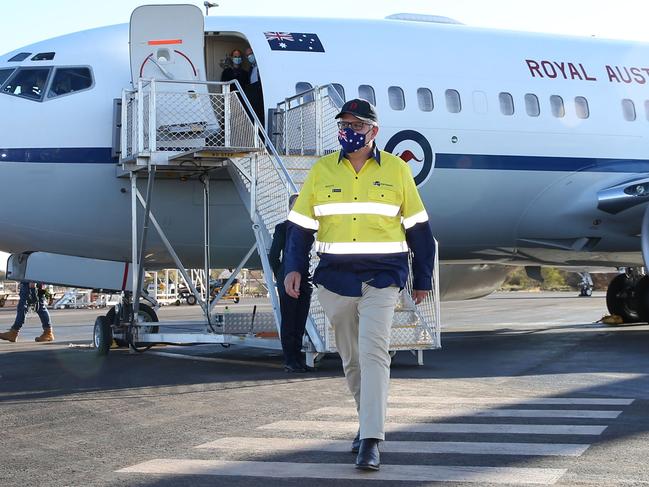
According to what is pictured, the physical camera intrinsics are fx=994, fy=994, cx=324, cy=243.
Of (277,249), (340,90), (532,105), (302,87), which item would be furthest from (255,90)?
(532,105)

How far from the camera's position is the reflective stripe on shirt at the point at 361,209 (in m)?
5.73

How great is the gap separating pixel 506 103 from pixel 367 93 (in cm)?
236

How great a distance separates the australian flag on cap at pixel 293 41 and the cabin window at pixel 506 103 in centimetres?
296

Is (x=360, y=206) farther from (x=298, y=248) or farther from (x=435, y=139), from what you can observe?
(x=435, y=139)

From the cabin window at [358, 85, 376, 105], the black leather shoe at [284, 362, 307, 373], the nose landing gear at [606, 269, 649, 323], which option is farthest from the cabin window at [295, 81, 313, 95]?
the nose landing gear at [606, 269, 649, 323]

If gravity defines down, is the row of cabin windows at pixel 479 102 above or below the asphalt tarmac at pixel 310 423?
above

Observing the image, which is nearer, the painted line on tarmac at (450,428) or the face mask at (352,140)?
the face mask at (352,140)

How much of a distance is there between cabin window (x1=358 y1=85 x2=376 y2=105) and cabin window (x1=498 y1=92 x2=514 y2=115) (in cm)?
216

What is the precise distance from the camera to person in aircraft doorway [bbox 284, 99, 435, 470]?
221 inches

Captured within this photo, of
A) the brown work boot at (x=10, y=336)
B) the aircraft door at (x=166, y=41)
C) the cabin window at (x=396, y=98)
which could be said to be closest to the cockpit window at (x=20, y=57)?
the aircraft door at (x=166, y=41)

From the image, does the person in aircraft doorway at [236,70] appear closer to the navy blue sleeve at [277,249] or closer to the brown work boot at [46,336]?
the navy blue sleeve at [277,249]

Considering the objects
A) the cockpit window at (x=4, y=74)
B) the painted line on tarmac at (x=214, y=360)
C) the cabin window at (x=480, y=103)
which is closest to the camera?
the painted line on tarmac at (x=214, y=360)

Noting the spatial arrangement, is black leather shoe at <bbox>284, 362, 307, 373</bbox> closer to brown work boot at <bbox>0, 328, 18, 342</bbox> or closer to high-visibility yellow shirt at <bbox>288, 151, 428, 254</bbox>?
high-visibility yellow shirt at <bbox>288, 151, 428, 254</bbox>

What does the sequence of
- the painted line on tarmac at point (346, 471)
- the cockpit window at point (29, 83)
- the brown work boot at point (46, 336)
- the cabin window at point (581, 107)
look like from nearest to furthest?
the painted line on tarmac at point (346, 471), the cockpit window at point (29, 83), the cabin window at point (581, 107), the brown work boot at point (46, 336)
